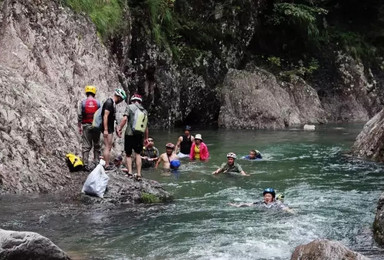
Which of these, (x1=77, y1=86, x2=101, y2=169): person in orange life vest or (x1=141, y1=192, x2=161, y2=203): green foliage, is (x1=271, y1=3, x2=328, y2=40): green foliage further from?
(x1=141, y1=192, x2=161, y2=203): green foliage

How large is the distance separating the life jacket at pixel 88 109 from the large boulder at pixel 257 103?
15.6 meters

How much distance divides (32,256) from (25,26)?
934cm

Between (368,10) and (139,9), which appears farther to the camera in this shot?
(368,10)

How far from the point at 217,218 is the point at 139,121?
261 centimetres

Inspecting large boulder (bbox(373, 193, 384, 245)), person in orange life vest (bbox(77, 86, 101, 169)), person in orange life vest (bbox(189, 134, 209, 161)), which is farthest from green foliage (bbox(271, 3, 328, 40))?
large boulder (bbox(373, 193, 384, 245))

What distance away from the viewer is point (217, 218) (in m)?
9.63

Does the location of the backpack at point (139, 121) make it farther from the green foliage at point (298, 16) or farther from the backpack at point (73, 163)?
the green foliage at point (298, 16)

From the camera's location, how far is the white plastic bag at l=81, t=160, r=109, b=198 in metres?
10.0

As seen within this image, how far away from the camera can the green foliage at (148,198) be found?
10.4 meters

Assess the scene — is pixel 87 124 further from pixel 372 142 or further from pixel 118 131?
pixel 372 142

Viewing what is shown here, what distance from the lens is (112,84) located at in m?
16.6

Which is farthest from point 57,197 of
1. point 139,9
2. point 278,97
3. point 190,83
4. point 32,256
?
point 278,97

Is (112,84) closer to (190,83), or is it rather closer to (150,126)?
(150,126)

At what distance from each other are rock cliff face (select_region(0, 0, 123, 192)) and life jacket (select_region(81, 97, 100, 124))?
0.59 metres
